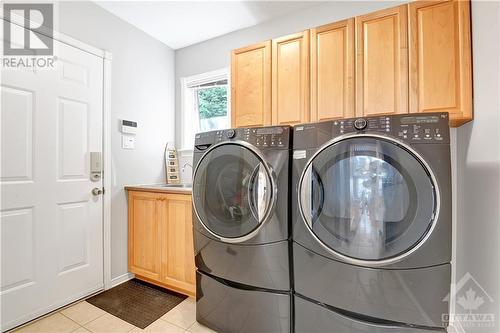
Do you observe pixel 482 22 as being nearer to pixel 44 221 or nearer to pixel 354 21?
pixel 354 21

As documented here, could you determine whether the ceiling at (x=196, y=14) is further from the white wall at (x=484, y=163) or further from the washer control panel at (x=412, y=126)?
the washer control panel at (x=412, y=126)

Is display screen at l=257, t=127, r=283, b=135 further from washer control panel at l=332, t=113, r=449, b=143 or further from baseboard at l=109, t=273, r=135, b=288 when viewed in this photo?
baseboard at l=109, t=273, r=135, b=288

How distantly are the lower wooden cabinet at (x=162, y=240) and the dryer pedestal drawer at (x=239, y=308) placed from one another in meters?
0.37

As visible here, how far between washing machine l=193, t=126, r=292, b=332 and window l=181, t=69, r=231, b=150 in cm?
131

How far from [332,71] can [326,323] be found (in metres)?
1.54

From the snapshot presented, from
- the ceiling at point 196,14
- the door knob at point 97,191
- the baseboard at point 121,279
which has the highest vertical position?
the ceiling at point 196,14

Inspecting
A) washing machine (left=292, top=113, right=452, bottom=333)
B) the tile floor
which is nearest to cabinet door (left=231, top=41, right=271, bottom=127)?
washing machine (left=292, top=113, right=452, bottom=333)

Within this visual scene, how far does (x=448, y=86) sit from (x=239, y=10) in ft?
5.93

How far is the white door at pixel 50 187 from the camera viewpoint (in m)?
1.55

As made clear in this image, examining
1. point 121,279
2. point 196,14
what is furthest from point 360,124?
point 121,279

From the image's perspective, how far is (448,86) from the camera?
52.4 inches

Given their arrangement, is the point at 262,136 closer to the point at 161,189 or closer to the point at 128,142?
the point at 161,189

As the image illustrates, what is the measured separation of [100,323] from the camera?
63.7 inches

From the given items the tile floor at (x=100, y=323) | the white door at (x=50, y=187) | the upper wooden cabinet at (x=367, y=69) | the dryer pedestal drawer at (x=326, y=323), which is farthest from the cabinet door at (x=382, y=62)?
the white door at (x=50, y=187)
